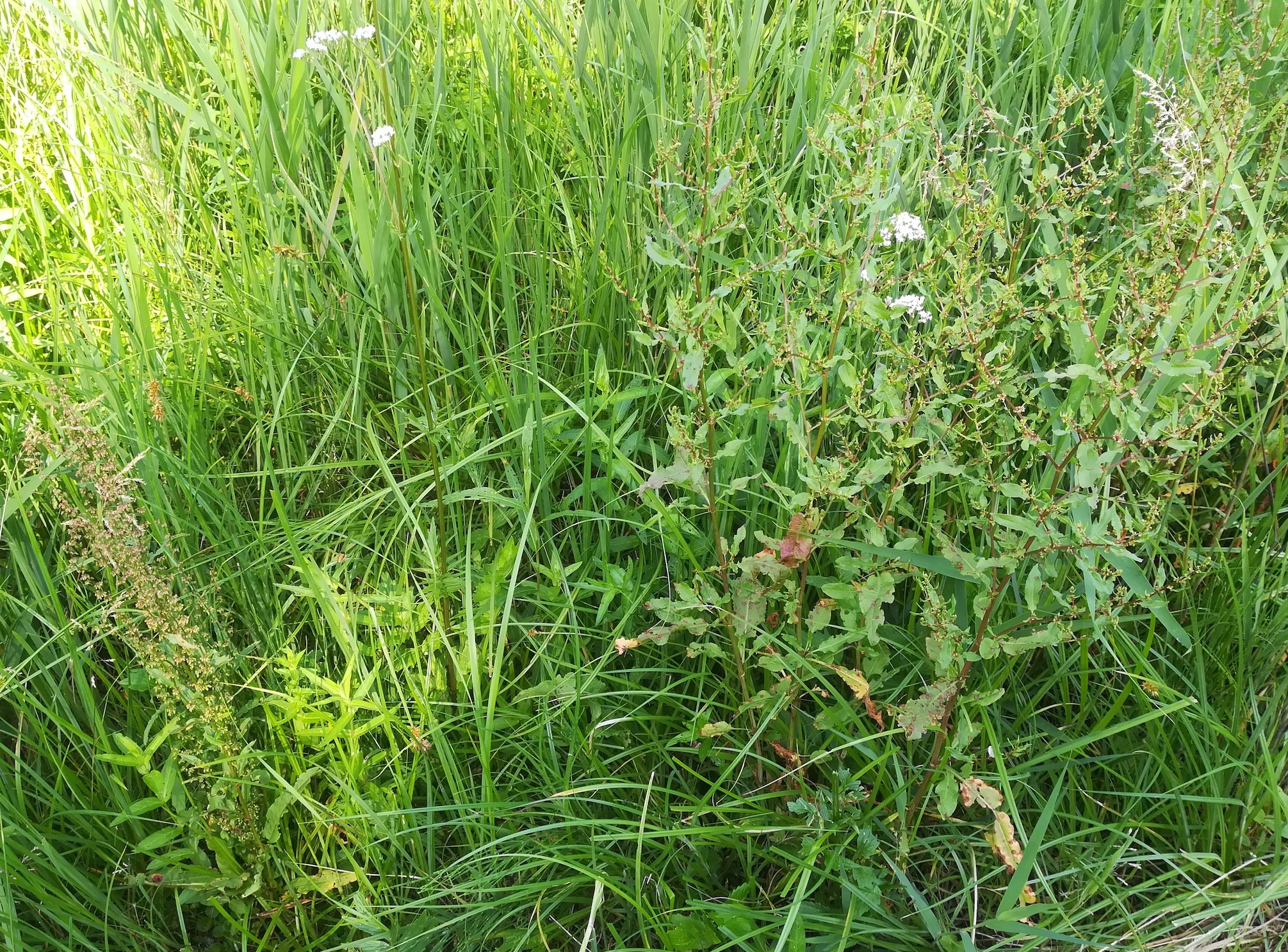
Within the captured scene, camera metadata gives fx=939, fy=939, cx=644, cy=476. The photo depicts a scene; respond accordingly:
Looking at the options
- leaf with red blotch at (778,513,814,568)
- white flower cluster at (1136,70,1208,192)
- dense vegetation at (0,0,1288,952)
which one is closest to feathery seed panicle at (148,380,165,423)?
dense vegetation at (0,0,1288,952)

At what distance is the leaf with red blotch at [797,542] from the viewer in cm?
132

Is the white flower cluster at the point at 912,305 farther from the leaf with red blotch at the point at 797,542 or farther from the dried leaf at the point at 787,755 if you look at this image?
the dried leaf at the point at 787,755

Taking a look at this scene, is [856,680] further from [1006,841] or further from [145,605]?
[145,605]

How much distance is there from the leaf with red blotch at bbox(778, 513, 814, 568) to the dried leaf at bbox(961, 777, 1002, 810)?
0.38 metres

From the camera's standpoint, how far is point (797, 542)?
4.35ft

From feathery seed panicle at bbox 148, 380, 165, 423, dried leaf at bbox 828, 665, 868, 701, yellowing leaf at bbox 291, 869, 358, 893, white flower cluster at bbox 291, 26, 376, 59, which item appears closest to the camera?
white flower cluster at bbox 291, 26, 376, 59

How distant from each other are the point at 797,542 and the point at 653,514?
1.32 ft

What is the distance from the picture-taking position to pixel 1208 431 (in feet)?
6.02

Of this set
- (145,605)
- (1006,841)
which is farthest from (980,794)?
(145,605)

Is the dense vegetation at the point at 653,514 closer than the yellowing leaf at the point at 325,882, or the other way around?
the dense vegetation at the point at 653,514

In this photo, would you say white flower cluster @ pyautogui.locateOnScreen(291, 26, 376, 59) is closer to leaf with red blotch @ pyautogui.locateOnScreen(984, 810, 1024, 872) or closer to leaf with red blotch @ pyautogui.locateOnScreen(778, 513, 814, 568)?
leaf with red blotch @ pyautogui.locateOnScreen(778, 513, 814, 568)

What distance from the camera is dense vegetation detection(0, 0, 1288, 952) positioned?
1.34 m

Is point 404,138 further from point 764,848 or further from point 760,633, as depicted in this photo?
point 764,848

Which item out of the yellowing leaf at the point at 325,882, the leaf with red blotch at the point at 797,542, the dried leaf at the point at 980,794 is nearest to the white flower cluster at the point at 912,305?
the leaf with red blotch at the point at 797,542
